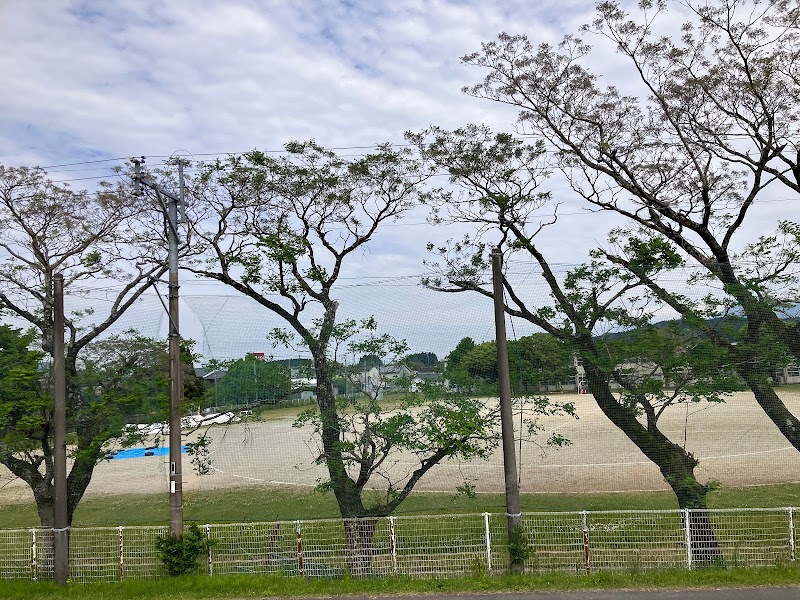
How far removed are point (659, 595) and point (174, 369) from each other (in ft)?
19.1

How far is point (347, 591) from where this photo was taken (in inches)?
264

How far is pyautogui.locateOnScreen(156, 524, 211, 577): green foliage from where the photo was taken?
7.35m

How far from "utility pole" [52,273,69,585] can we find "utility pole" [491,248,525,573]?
523cm

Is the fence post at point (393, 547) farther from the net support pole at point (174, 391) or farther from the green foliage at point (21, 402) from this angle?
the green foliage at point (21, 402)

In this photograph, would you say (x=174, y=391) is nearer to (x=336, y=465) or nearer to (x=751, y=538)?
(x=336, y=465)

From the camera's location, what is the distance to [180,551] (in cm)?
737

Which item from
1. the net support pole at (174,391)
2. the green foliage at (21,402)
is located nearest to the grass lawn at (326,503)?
the net support pole at (174,391)

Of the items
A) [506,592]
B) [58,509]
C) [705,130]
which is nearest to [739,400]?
[506,592]

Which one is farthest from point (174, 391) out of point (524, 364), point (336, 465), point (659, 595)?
point (659, 595)

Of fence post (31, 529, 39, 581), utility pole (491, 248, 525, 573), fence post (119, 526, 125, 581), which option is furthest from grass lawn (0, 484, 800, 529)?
fence post (31, 529, 39, 581)

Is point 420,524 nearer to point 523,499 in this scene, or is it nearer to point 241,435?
point 523,499

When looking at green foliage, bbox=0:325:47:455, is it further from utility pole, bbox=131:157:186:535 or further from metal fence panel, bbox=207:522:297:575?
metal fence panel, bbox=207:522:297:575

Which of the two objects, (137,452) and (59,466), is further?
(137,452)

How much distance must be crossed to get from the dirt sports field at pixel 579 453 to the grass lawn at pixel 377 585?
1659mm
